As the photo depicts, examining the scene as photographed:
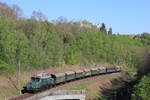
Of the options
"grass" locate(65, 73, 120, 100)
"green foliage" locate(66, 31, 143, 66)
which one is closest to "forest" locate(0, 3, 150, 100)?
"green foliage" locate(66, 31, 143, 66)

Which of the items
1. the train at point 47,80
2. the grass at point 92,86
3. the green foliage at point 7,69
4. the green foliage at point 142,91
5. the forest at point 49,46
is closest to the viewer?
the green foliage at point 142,91

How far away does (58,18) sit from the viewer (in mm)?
127500

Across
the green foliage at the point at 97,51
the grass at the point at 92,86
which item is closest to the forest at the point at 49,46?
the green foliage at the point at 97,51

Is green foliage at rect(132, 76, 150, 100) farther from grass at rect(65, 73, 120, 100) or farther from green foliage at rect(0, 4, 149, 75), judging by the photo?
green foliage at rect(0, 4, 149, 75)

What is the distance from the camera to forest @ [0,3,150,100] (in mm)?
65062

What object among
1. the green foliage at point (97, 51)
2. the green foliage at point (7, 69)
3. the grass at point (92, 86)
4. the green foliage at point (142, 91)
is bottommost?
the grass at point (92, 86)

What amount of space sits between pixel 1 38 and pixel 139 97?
33168 mm

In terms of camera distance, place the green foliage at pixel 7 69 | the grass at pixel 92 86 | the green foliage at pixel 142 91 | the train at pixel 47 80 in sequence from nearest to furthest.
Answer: the green foliage at pixel 142 91
the train at pixel 47 80
the grass at pixel 92 86
the green foliage at pixel 7 69

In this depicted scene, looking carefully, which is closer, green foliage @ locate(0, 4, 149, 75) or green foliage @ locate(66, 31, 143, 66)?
green foliage @ locate(0, 4, 149, 75)

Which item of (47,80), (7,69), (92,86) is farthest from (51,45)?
(47,80)

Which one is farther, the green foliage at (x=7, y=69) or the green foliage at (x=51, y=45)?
the green foliage at (x=51, y=45)

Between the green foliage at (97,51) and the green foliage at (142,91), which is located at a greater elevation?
the green foliage at (97,51)

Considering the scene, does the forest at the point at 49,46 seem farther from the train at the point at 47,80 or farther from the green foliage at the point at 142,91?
the train at the point at 47,80

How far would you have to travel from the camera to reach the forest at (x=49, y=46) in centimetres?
6506
